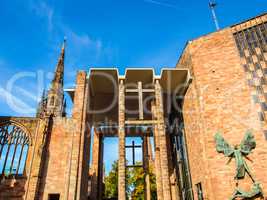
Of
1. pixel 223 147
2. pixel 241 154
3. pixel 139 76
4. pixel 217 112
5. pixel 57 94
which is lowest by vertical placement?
pixel 241 154

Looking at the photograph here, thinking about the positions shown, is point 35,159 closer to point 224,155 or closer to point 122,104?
point 122,104

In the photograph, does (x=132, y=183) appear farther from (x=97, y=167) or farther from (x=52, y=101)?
(x=52, y=101)

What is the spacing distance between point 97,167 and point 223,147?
40.0 ft

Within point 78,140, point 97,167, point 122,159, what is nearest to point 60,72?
point 97,167

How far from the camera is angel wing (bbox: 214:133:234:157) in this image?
40.6 feet

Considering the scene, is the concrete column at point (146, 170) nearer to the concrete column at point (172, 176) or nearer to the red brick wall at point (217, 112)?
the concrete column at point (172, 176)

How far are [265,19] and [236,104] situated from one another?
6338 millimetres

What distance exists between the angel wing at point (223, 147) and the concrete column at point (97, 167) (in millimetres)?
11889

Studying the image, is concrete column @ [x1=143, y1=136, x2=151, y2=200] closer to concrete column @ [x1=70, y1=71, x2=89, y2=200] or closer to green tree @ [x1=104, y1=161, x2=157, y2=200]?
concrete column @ [x1=70, y1=71, x2=89, y2=200]

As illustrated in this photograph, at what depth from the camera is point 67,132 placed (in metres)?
14.9

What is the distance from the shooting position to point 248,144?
40.2 ft

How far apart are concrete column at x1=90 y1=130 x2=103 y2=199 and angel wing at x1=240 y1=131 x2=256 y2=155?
513 inches

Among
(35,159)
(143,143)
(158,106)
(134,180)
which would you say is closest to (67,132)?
(35,159)

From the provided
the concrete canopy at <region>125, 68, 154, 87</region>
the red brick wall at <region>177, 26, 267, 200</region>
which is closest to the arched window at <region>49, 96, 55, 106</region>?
the concrete canopy at <region>125, 68, 154, 87</region>
